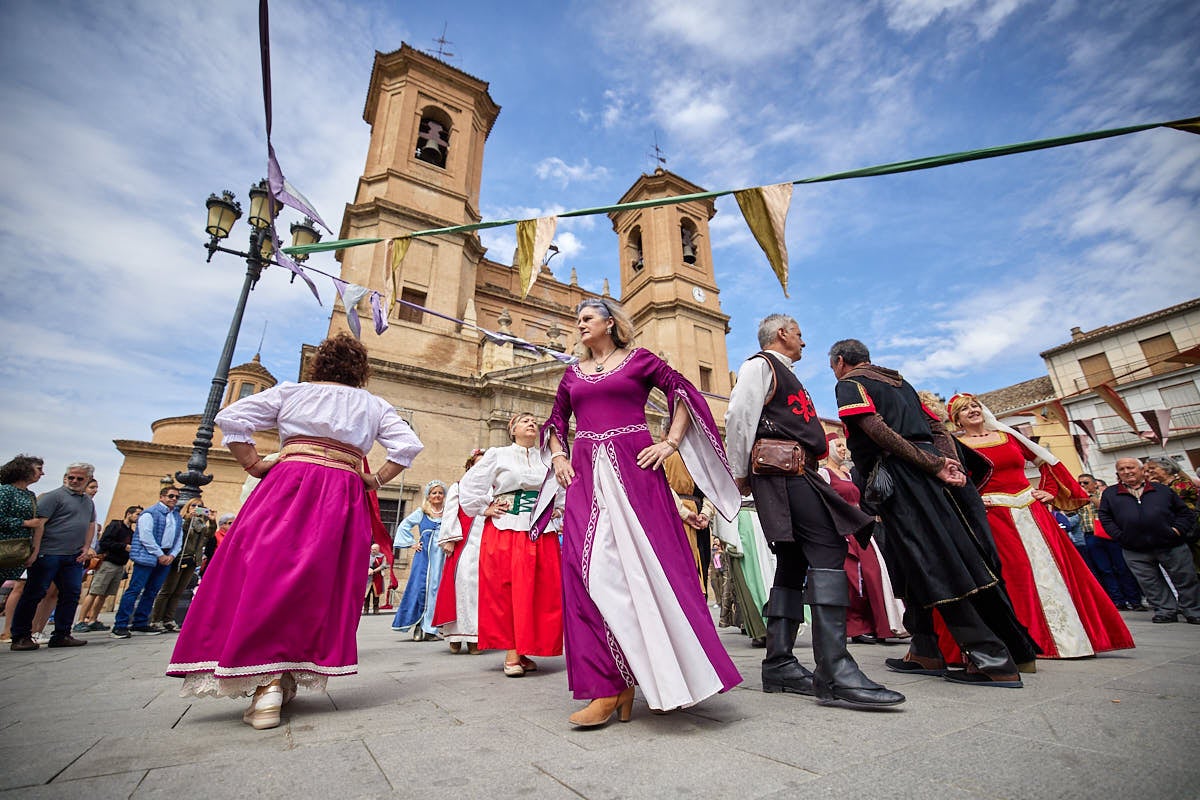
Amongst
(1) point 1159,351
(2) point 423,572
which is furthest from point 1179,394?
(2) point 423,572

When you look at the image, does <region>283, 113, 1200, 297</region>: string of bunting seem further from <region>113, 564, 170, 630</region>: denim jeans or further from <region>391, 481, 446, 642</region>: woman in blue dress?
<region>113, 564, 170, 630</region>: denim jeans

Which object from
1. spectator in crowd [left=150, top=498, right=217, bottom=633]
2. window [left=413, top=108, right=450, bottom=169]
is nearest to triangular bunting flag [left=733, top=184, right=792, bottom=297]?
spectator in crowd [left=150, top=498, right=217, bottom=633]

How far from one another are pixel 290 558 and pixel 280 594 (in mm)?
159

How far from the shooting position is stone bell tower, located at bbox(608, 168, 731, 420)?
24203mm

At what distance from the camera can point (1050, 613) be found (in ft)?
11.0

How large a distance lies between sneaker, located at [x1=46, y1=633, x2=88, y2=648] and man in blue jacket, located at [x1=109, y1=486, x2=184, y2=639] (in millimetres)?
898

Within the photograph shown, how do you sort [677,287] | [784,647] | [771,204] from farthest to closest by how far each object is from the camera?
[677,287] < [771,204] < [784,647]

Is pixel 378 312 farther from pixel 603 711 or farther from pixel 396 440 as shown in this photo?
pixel 603 711

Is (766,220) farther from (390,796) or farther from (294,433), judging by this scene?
(390,796)

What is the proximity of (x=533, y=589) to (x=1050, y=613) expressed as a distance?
139 inches

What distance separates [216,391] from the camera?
23.8 feet

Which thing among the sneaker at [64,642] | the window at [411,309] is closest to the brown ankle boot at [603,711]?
the sneaker at [64,642]

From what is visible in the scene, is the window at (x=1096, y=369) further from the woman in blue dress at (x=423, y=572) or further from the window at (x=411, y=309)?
the woman in blue dress at (x=423, y=572)

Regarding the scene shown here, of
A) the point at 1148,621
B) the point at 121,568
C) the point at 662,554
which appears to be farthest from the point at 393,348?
the point at 1148,621
